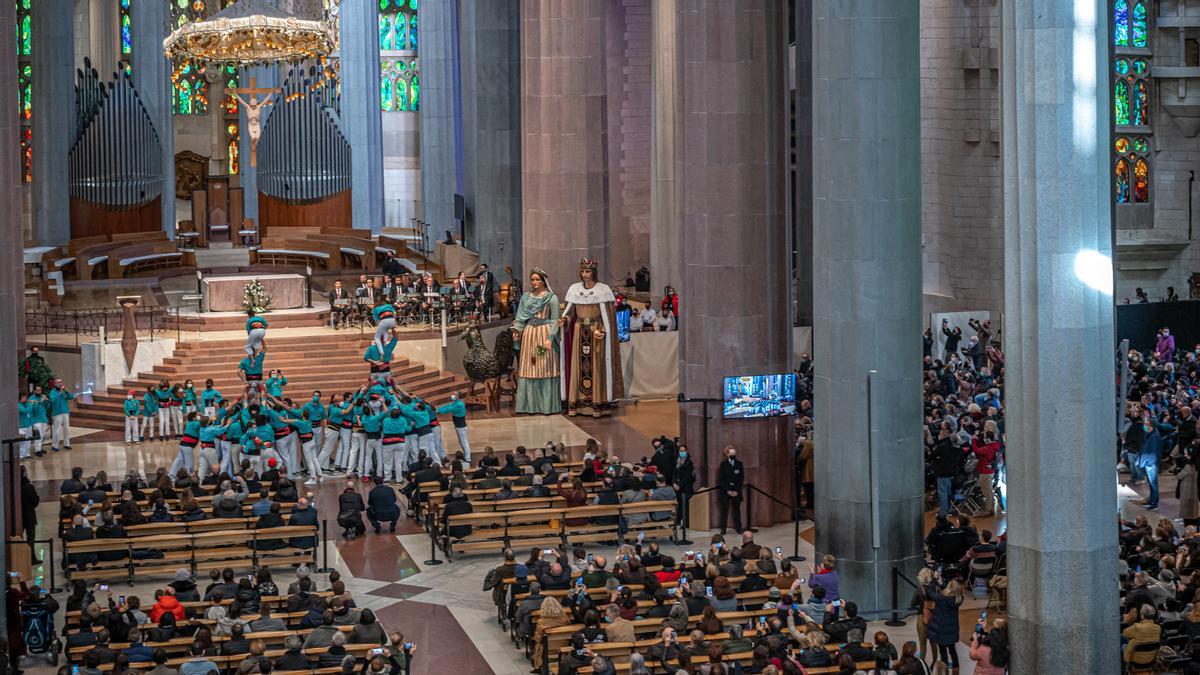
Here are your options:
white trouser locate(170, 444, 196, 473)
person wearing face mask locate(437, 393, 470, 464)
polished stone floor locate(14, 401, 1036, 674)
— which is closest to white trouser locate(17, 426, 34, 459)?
polished stone floor locate(14, 401, 1036, 674)

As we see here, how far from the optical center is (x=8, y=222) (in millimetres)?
29938

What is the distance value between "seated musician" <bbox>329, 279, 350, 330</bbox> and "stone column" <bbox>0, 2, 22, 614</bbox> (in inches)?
350

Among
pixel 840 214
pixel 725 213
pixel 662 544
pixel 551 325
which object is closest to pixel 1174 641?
pixel 840 214

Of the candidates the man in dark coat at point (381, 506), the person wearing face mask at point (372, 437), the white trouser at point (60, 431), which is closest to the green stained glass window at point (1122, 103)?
the person wearing face mask at point (372, 437)

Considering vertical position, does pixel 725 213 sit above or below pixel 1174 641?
above

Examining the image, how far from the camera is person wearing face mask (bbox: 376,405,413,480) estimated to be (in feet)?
101

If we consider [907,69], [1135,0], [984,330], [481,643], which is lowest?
[481,643]

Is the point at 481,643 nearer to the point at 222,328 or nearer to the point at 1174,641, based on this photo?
the point at 1174,641

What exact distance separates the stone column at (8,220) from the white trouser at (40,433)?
3304mm

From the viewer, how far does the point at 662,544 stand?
2761 centimetres

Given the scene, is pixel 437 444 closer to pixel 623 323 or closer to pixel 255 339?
pixel 255 339

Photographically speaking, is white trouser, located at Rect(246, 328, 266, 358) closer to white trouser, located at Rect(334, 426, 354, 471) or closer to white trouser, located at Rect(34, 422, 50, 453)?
white trouser, located at Rect(334, 426, 354, 471)

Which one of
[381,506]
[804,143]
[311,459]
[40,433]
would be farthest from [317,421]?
Result: [804,143]

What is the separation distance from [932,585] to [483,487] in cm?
877
